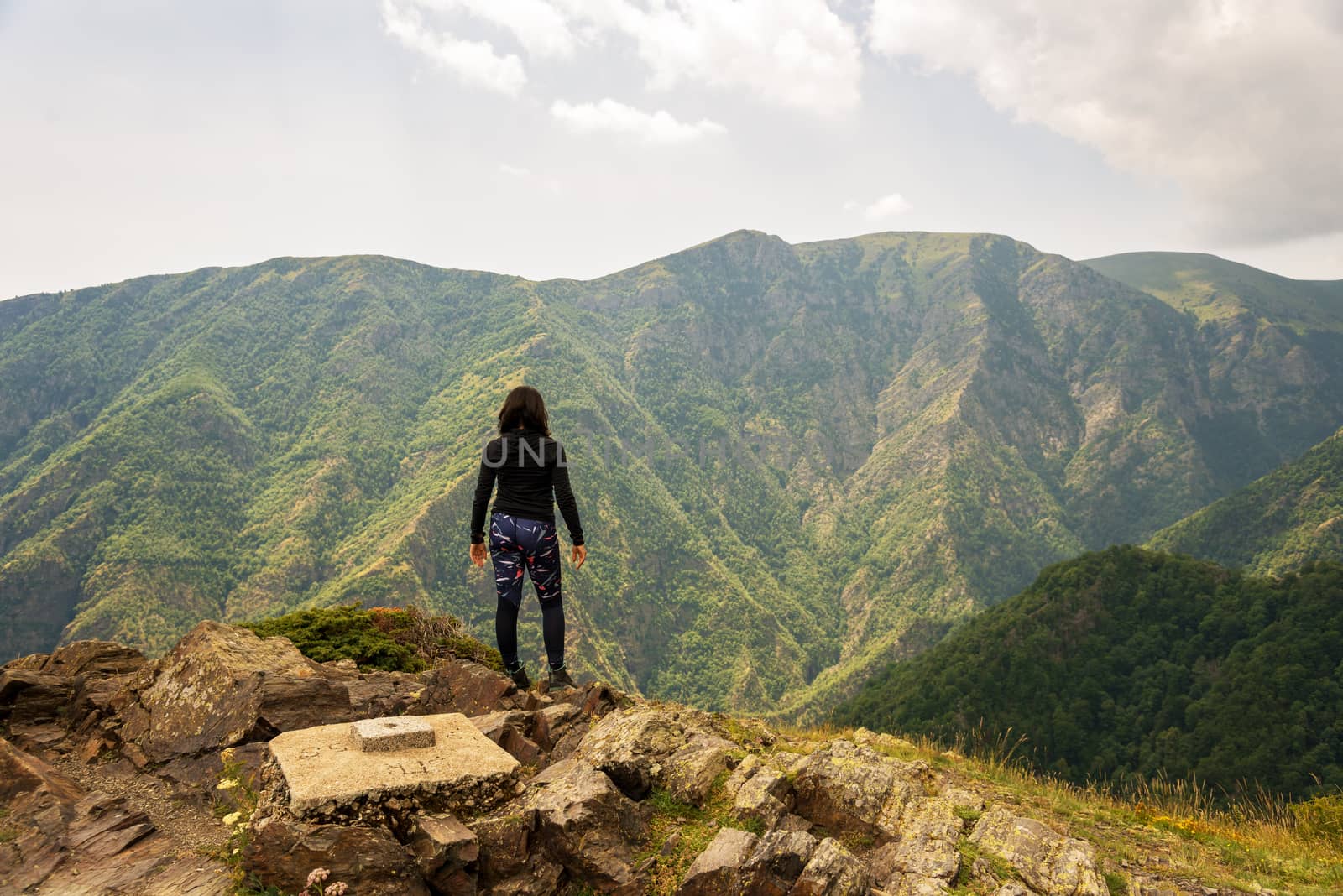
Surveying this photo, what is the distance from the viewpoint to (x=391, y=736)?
5430 mm

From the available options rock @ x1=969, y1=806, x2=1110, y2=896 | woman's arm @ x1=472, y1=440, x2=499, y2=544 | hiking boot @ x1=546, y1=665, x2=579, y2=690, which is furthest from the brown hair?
rock @ x1=969, y1=806, x2=1110, y2=896

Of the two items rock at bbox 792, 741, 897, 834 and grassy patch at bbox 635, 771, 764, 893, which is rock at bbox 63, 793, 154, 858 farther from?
rock at bbox 792, 741, 897, 834

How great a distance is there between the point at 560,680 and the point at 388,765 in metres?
4.10

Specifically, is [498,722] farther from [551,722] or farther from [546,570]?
[546,570]

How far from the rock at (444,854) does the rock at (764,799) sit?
6.69 ft

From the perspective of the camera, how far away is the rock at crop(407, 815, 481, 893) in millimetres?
4582

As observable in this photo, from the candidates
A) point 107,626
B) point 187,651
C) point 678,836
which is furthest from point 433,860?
point 107,626

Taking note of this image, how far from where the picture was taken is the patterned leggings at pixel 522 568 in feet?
26.4

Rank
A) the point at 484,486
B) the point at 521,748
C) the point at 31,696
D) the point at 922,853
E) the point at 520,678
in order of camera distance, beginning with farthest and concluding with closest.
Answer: the point at 520,678 → the point at 31,696 → the point at 484,486 → the point at 521,748 → the point at 922,853

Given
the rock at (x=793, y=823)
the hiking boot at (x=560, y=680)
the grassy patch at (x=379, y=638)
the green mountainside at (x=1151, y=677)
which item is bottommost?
the green mountainside at (x=1151, y=677)

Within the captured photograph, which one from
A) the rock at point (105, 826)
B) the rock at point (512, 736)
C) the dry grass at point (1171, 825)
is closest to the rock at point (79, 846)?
the rock at point (105, 826)

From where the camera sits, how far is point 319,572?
14912cm

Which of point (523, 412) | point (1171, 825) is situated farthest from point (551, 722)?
point (1171, 825)

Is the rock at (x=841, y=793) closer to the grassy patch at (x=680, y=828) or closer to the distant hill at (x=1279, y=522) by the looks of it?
the grassy patch at (x=680, y=828)
